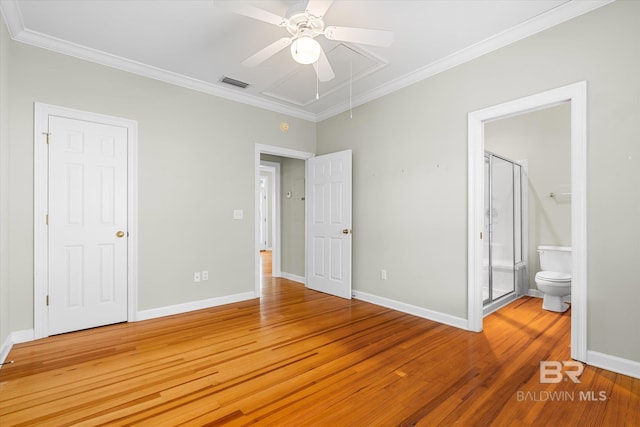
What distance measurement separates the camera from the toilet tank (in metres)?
3.84

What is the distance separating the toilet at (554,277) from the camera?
3.50m

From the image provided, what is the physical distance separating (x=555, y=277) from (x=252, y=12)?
13.8 feet

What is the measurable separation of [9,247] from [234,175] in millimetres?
2313

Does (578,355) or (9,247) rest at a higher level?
(9,247)

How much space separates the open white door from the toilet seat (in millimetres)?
2390

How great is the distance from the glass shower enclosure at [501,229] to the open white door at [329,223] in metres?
1.77

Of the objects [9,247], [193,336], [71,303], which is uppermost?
[9,247]

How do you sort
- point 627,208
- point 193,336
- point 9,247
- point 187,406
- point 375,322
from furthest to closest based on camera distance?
point 375,322 < point 193,336 < point 9,247 < point 627,208 < point 187,406

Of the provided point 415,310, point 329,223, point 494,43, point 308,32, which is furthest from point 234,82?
point 415,310

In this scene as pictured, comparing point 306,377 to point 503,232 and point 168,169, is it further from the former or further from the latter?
point 503,232

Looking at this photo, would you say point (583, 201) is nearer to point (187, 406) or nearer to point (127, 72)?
point (187, 406)

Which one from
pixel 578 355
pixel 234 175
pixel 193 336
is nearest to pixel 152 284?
pixel 193 336

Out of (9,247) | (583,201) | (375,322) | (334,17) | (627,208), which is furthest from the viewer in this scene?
(375,322)

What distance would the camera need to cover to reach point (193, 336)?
2916mm
